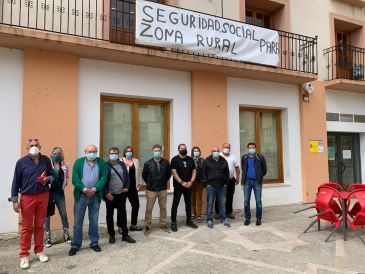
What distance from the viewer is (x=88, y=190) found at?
4.88 metres

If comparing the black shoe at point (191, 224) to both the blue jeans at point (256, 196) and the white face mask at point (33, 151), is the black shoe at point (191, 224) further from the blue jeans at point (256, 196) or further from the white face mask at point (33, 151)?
the white face mask at point (33, 151)

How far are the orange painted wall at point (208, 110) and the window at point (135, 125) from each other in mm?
738

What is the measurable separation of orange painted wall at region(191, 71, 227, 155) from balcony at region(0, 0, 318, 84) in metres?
0.29

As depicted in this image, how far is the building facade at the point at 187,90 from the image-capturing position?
6.36 meters

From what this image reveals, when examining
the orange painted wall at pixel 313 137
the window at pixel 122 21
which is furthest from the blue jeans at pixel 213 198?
the window at pixel 122 21

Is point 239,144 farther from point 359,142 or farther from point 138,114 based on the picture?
point 359,142

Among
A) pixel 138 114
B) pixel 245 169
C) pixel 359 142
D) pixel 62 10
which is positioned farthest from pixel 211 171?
pixel 359 142

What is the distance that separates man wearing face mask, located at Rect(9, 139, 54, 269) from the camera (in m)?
4.45

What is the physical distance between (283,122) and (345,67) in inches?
125

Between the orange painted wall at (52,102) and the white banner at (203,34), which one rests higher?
the white banner at (203,34)

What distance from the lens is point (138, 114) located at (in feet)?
25.4

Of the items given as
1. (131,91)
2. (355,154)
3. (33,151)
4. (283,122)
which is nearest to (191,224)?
(131,91)

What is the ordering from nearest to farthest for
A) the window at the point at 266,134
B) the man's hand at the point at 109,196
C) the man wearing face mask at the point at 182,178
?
1. the man's hand at the point at 109,196
2. the man wearing face mask at the point at 182,178
3. the window at the point at 266,134

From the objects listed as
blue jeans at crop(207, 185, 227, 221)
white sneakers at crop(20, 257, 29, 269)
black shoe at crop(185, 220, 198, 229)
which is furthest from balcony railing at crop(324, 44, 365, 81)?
white sneakers at crop(20, 257, 29, 269)
